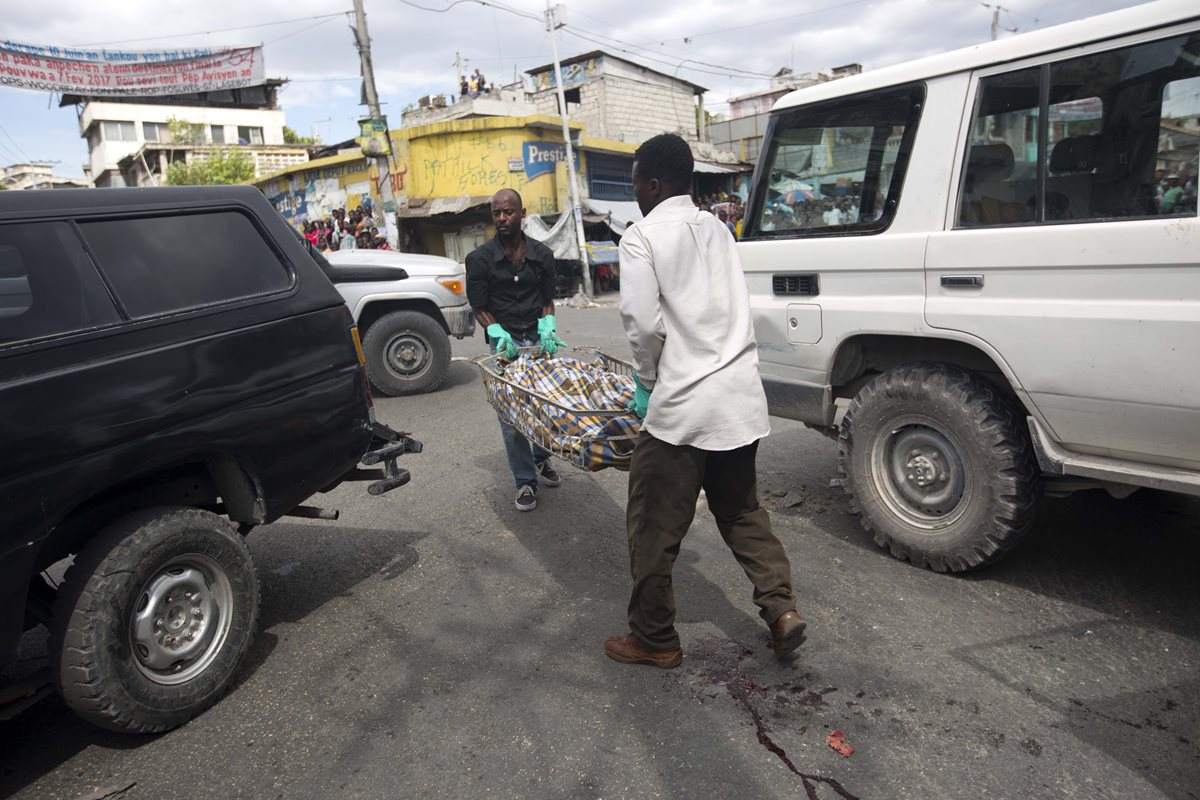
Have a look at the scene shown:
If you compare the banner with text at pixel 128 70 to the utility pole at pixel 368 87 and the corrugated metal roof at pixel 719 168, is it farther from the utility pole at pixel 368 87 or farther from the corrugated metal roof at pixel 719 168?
the corrugated metal roof at pixel 719 168

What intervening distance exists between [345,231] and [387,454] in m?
20.9

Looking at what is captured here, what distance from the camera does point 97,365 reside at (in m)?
2.63

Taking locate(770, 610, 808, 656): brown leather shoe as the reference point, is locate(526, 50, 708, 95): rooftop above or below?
above

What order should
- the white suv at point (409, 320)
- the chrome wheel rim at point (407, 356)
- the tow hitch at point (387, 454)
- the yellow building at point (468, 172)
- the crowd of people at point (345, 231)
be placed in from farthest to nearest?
the yellow building at point (468, 172) → the crowd of people at point (345, 231) → the chrome wheel rim at point (407, 356) → the white suv at point (409, 320) → the tow hitch at point (387, 454)

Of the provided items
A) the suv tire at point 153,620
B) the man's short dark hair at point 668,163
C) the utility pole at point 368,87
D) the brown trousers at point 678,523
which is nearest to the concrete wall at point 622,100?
the utility pole at point 368,87

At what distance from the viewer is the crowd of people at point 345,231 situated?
20.8 metres

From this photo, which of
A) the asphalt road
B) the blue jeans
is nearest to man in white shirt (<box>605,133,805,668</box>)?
the asphalt road

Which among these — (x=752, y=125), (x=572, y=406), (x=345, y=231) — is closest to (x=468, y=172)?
(x=345, y=231)

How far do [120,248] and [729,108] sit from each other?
155 feet

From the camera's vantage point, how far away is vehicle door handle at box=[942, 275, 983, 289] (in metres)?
3.30

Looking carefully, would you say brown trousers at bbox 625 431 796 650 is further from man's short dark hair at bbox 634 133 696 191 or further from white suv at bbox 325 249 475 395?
white suv at bbox 325 249 475 395

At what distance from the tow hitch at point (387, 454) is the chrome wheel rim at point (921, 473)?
2314mm

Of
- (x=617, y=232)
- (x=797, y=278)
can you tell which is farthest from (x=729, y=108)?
(x=797, y=278)

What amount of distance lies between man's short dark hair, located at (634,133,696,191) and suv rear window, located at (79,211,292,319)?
170 cm
